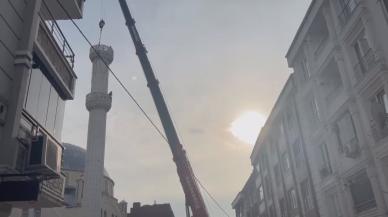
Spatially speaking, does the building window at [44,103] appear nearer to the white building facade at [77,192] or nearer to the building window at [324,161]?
the building window at [324,161]

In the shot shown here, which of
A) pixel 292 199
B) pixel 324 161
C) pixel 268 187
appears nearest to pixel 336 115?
pixel 324 161

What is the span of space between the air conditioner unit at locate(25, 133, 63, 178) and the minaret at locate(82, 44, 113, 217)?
136ft

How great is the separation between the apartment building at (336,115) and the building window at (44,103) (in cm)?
1548

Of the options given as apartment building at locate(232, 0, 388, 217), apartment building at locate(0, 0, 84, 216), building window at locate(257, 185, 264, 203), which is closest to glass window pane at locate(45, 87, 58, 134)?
apartment building at locate(0, 0, 84, 216)

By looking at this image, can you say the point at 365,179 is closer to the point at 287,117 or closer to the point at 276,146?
the point at 287,117

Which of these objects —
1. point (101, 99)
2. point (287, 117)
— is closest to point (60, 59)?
point (287, 117)

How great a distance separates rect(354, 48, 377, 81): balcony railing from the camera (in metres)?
21.4

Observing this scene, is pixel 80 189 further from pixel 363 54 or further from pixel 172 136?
pixel 363 54

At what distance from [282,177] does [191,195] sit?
18.0 m

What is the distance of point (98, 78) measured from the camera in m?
55.5

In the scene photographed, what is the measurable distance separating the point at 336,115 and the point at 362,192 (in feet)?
16.5

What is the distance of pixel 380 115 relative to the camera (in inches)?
840

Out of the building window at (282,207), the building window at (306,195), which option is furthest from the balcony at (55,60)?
the building window at (282,207)

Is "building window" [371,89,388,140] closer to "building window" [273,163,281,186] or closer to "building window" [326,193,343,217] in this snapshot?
"building window" [326,193,343,217]
